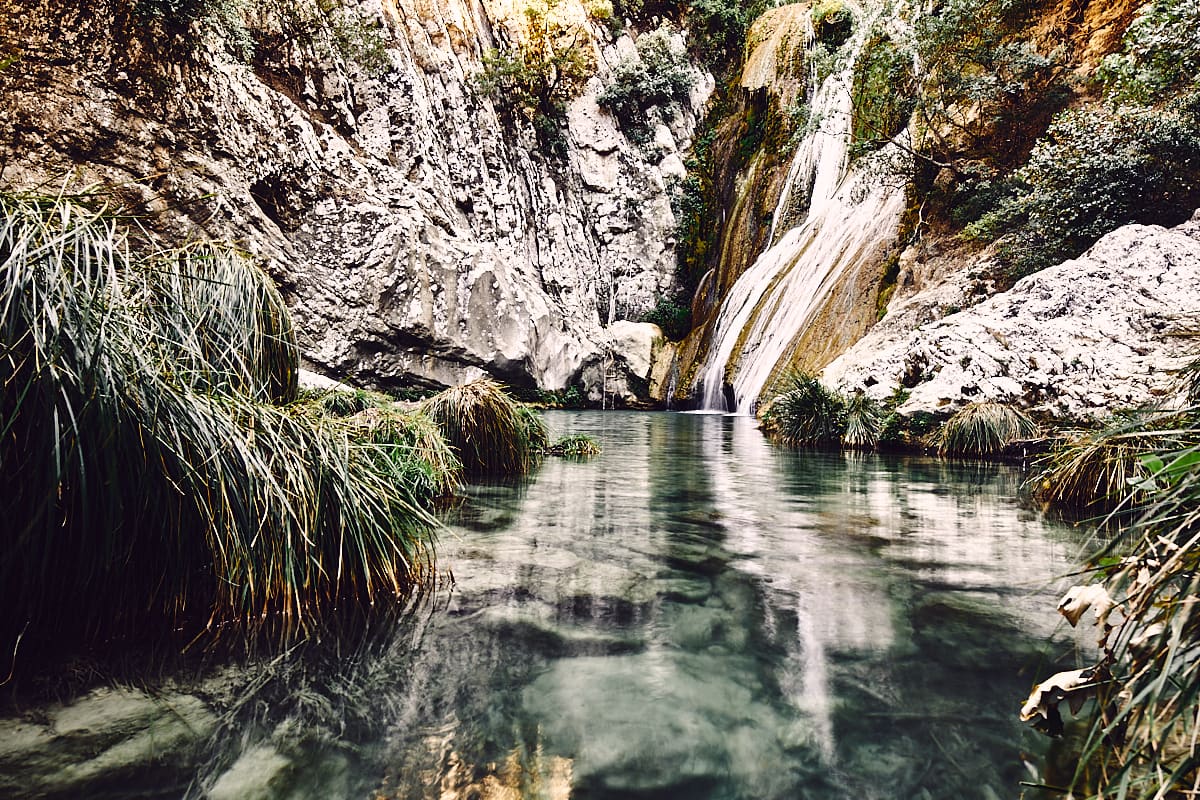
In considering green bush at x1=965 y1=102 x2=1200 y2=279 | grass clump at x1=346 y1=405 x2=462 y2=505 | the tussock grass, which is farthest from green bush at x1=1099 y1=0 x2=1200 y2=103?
grass clump at x1=346 y1=405 x2=462 y2=505

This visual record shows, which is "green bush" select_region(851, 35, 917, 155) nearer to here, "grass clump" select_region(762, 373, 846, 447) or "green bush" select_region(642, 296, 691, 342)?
"grass clump" select_region(762, 373, 846, 447)

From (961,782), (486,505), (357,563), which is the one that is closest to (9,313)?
(357,563)

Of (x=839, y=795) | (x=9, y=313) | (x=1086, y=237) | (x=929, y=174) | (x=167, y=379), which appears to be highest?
(x=929, y=174)

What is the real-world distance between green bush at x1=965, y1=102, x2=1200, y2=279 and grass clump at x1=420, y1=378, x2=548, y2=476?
1013cm

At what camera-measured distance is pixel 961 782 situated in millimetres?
1544

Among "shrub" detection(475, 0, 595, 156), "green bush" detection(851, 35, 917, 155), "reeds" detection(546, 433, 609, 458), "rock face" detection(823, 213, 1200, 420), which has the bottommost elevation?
"reeds" detection(546, 433, 609, 458)

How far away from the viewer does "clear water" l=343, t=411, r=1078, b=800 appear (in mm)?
1607

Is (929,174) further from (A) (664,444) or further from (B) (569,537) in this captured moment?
(B) (569,537)

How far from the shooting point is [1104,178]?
10094mm

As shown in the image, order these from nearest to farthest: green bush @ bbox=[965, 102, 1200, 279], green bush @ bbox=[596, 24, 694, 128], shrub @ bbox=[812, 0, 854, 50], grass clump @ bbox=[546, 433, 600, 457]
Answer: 1. grass clump @ bbox=[546, 433, 600, 457]
2. green bush @ bbox=[965, 102, 1200, 279]
3. shrub @ bbox=[812, 0, 854, 50]
4. green bush @ bbox=[596, 24, 694, 128]

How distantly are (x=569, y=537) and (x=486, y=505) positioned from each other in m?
1.23

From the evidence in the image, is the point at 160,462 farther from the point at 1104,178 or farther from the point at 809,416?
the point at 1104,178

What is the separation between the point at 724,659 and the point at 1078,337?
855 centimetres

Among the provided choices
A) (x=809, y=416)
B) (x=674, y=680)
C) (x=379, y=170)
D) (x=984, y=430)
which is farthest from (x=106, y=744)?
(x=379, y=170)
